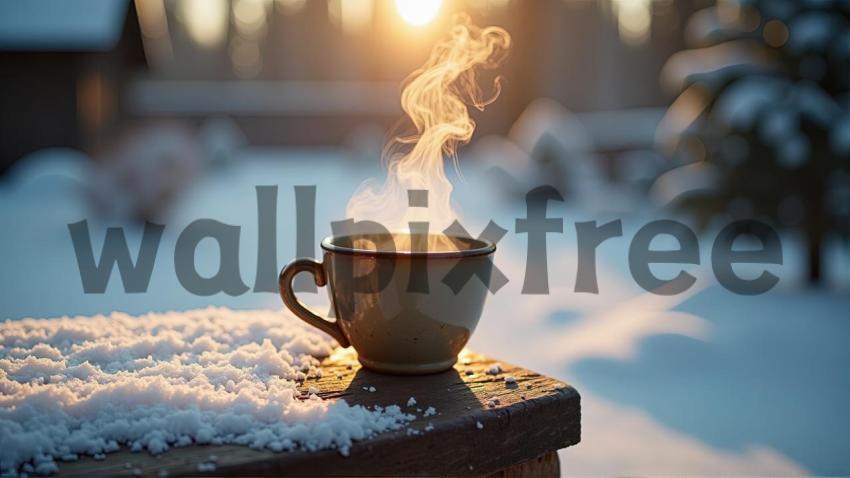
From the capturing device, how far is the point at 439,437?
0.75 metres

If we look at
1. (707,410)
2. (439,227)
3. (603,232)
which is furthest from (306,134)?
(439,227)

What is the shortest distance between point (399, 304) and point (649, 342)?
2.26m

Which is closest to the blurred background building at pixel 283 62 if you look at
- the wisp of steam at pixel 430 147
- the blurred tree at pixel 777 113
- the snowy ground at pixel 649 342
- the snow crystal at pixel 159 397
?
the wisp of steam at pixel 430 147

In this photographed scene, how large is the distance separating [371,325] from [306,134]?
38.4 ft

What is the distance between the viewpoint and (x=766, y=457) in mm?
1990

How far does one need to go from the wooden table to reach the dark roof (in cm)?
635

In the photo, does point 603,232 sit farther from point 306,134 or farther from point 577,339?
point 306,134

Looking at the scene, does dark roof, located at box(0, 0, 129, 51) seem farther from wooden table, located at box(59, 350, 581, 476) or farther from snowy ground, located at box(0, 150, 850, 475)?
wooden table, located at box(59, 350, 581, 476)

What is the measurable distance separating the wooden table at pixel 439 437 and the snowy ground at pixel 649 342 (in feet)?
3.58

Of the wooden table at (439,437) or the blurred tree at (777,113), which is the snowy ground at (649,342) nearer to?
the blurred tree at (777,113)

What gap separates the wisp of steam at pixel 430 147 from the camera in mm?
1126

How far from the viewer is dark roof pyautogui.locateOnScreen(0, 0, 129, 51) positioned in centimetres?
632

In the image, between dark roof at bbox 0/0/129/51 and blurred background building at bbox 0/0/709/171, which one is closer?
dark roof at bbox 0/0/129/51

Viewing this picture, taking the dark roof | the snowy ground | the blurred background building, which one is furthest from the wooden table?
the dark roof
